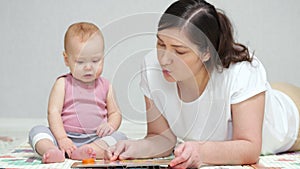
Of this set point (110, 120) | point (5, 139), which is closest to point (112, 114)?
point (110, 120)

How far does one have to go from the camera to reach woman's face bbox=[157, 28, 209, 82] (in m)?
1.20

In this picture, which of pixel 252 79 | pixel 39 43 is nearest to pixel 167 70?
pixel 252 79

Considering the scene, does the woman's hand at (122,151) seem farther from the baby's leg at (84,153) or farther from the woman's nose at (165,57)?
the woman's nose at (165,57)

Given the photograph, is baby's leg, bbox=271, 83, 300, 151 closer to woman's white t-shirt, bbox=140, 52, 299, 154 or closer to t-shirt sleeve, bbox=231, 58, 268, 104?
woman's white t-shirt, bbox=140, 52, 299, 154

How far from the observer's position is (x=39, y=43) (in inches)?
95.7

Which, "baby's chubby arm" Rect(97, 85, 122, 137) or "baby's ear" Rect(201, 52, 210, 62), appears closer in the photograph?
"baby's ear" Rect(201, 52, 210, 62)

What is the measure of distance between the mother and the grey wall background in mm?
1007

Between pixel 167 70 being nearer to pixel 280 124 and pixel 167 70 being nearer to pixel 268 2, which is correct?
pixel 280 124

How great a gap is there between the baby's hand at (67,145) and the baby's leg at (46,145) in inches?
0.7

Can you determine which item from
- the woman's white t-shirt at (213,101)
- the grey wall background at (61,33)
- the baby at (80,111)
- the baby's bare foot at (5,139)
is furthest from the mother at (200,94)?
the grey wall background at (61,33)

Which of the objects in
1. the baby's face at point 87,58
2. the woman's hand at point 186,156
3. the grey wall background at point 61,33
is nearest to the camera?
the woman's hand at point 186,156

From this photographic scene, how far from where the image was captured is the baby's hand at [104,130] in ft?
4.80

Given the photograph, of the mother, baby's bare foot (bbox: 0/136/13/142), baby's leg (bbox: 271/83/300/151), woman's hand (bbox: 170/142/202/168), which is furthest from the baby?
baby's bare foot (bbox: 0/136/13/142)

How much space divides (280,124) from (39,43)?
1.29 metres
